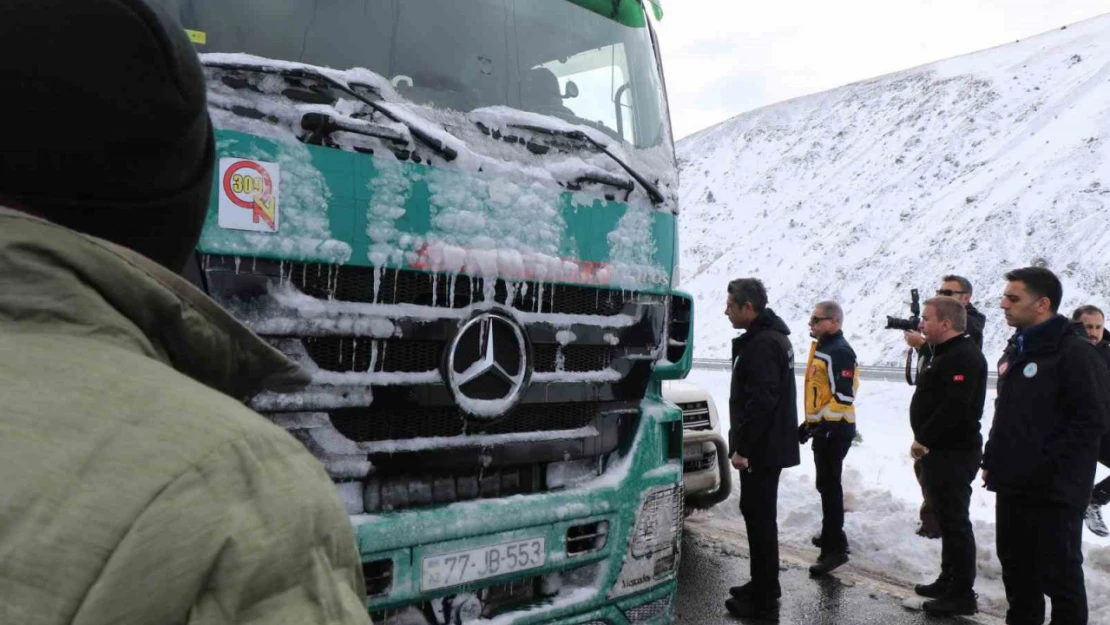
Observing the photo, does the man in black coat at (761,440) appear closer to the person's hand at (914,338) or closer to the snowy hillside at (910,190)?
the person's hand at (914,338)

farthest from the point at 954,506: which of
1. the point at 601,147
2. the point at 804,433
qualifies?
the point at 601,147

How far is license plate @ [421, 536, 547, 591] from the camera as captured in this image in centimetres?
276

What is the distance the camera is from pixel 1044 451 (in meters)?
4.02

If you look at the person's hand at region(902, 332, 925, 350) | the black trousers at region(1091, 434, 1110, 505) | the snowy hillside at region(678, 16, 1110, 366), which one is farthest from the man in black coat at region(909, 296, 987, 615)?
the snowy hillside at region(678, 16, 1110, 366)

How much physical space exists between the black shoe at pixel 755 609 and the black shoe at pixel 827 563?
0.84 m

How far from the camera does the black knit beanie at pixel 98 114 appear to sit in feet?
2.59

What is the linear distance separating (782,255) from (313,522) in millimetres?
38119

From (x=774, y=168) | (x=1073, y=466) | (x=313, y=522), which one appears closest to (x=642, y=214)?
(x=1073, y=466)

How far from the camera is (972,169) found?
3575 centimetres

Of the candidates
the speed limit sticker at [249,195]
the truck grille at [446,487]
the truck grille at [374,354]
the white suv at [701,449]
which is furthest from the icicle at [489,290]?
the white suv at [701,449]

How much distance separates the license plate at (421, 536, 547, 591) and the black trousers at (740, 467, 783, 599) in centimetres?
201

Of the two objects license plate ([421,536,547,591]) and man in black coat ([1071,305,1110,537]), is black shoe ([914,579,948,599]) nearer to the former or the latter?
man in black coat ([1071,305,1110,537])

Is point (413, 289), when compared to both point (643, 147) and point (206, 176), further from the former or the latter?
point (206, 176)

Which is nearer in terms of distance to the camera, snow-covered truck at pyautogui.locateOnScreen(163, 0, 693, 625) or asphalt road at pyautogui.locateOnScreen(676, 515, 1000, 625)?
snow-covered truck at pyautogui.locateOnScreen(163, 0, 693, 625)
